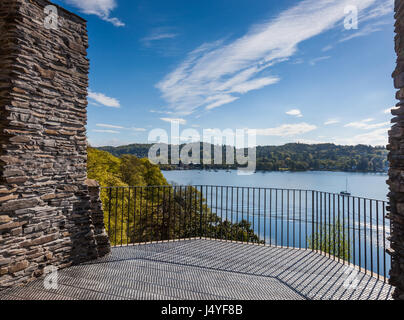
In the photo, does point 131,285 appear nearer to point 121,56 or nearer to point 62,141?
point 62,141

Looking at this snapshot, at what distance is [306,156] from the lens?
19594mm

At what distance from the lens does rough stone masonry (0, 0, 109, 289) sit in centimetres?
284

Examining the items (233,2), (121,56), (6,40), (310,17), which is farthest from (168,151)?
(6,40)

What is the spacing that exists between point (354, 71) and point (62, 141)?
10779 mm

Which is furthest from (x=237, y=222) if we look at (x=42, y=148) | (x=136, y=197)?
(x=136, y=197)

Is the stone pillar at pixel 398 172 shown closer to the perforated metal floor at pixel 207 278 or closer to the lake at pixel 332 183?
the perforated metal floor at pixel 207 278

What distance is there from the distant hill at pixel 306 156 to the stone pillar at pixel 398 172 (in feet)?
38.8

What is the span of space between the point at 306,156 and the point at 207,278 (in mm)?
18540

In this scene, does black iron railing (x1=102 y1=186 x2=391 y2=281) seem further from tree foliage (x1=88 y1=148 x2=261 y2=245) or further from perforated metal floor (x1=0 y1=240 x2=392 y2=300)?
perforated metal floor (x1=0 y1=240 x2=392 y2=300)

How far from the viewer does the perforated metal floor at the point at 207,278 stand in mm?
2723

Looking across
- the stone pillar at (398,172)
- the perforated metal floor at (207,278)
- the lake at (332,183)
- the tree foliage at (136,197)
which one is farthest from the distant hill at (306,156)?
the stone pillar at (398,172)

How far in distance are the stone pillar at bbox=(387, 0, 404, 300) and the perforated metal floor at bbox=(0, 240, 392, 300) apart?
840mm

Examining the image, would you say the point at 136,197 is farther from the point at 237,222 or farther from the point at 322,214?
the point at 322,214

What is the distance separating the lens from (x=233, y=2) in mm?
6617
